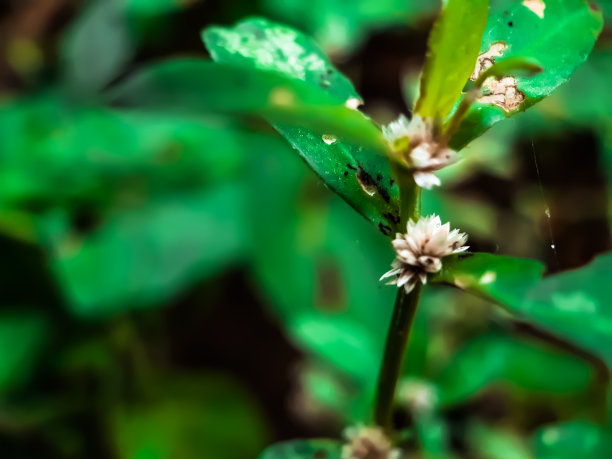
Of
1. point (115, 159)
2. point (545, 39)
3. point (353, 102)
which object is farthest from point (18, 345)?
point (545, 39)

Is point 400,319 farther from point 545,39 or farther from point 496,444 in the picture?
point 496,444

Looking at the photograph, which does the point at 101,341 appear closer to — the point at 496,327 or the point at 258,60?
the point at 496,327

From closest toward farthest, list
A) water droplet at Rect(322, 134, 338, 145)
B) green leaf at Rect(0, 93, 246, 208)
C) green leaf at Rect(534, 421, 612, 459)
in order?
1. water droplet at Rect(322, 134, 338, 145)
2. green leaf at Rect(534, 421, 612, 459)
3. green leaf at Rect(0, 93, 246, 208)

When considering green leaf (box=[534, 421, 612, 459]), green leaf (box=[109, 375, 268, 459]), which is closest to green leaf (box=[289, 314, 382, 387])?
green leaf (box=[534, 421, 612, 459])

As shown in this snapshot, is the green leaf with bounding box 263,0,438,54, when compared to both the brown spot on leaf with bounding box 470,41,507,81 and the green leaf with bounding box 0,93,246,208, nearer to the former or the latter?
the green leaf with bounding box 0,93,246,208

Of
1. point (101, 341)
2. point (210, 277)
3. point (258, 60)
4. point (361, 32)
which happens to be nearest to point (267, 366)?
point (210, 277)

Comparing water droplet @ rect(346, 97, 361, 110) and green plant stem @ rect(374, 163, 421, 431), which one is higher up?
water droplet @ rect(346, 97, 361, 110)
